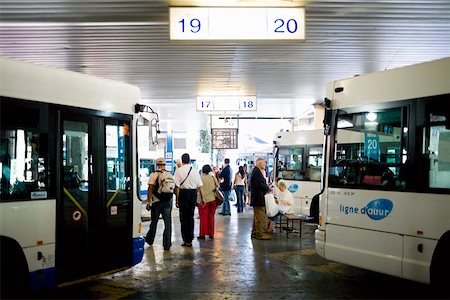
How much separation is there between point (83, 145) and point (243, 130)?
2406 cm

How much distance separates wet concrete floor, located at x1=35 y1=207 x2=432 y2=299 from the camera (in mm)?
5711

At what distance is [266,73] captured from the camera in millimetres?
11633

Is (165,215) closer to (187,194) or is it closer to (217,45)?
(187,194)

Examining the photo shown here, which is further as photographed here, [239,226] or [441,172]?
[239,226]

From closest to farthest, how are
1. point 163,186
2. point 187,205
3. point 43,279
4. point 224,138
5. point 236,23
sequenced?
point 43,279
point 236,23
point 163,186
point 187,205
point 224,138

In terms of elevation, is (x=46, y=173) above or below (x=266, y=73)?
below

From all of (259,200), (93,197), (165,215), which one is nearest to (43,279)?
(93,197)

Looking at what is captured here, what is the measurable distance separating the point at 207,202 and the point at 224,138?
822 centimetres

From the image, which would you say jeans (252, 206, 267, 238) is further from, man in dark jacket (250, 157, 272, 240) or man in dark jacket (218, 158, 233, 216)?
man in dark jacket (218, 158, 233, 216)

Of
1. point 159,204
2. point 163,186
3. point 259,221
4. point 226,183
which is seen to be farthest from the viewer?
point 226,183

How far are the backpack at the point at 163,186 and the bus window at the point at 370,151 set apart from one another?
10.9 ft

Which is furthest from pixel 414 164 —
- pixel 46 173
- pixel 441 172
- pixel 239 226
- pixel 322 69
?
pixel 239 226

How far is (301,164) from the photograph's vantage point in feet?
45.2

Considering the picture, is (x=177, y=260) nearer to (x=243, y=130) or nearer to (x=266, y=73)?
(x=266, y=73)
